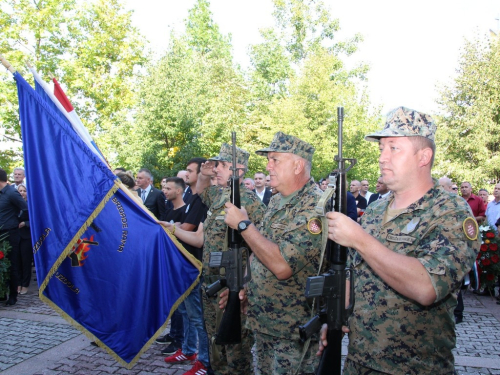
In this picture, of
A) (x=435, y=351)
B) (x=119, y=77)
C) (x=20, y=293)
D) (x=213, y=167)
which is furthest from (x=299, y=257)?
(x=119, y=77)

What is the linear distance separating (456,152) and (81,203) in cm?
2403

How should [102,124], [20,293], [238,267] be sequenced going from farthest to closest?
[102,124]
[20,293]
[238,267]

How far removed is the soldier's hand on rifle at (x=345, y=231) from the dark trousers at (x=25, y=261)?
8397mm

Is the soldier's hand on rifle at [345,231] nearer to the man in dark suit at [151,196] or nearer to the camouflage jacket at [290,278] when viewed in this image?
the camouflage jacket at [290,278]

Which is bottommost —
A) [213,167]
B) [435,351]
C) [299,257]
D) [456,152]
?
[435,351]

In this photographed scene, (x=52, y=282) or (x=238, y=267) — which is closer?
(x=238, y=267)

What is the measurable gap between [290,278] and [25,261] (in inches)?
301

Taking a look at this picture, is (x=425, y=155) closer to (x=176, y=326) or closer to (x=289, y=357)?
(x=289, y=357)

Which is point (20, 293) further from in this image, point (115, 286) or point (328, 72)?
point (328, 72)

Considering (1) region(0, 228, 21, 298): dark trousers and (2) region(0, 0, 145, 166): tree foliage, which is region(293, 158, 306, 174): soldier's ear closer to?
(1) region(0, 228, 21, 298): dark trousers

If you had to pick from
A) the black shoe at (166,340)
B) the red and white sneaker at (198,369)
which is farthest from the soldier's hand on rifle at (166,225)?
the black shoe at (166,340)

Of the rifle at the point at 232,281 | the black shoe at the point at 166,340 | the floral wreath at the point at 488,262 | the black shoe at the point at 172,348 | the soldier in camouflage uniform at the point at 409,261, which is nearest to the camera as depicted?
the soldier in camouflage uniform at the point at 409,261

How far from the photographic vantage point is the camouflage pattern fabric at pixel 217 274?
413cm

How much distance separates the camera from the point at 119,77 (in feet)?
75.3
